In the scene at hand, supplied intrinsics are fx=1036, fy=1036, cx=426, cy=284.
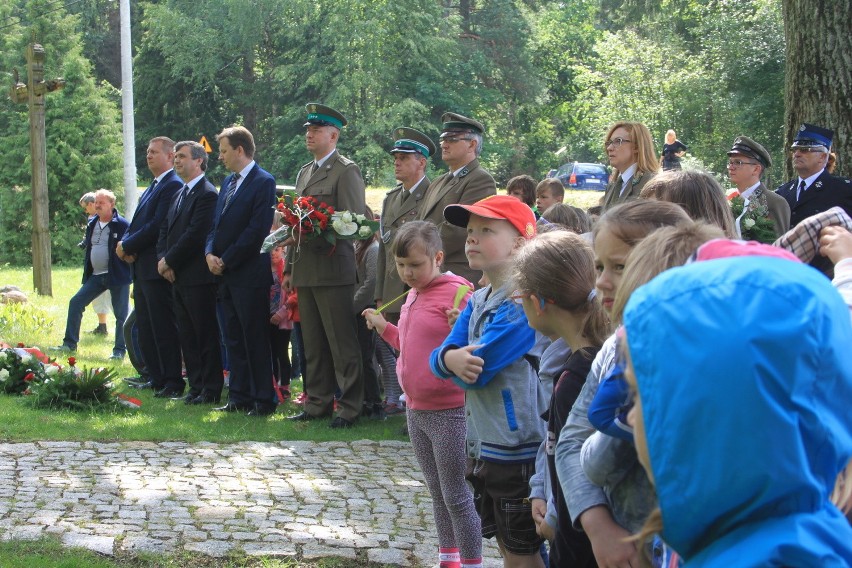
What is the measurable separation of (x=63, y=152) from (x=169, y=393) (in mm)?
22823

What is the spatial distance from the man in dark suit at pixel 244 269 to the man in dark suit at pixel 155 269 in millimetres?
1234

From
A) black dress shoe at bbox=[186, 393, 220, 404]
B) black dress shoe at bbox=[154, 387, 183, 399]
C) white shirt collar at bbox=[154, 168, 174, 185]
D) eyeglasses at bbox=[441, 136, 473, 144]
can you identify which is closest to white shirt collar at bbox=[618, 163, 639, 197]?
eyeglasses at bbox=[441, 136, 473, 144]

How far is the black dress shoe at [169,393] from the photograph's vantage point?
10633 mm

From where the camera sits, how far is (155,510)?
20.0 feet

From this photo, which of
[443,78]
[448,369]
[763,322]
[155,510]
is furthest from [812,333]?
[443,78]

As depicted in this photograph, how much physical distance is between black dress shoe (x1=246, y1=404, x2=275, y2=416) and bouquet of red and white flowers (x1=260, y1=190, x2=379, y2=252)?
5.12ft

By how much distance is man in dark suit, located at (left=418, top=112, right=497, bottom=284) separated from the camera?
780cm

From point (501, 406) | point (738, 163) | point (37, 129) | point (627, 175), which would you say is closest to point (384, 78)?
point (37, 129)

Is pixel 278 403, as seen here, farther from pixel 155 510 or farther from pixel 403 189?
pixel 155 510

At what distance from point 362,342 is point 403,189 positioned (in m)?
1.57

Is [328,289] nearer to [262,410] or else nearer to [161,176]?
[262,410]

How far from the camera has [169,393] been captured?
10695mm

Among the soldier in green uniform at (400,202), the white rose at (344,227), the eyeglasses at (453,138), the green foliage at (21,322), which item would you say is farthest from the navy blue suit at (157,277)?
the green foliage at (21,322)

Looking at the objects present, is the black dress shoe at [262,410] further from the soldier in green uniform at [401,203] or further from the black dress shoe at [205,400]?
the soldier in green uniform at [401,203]
